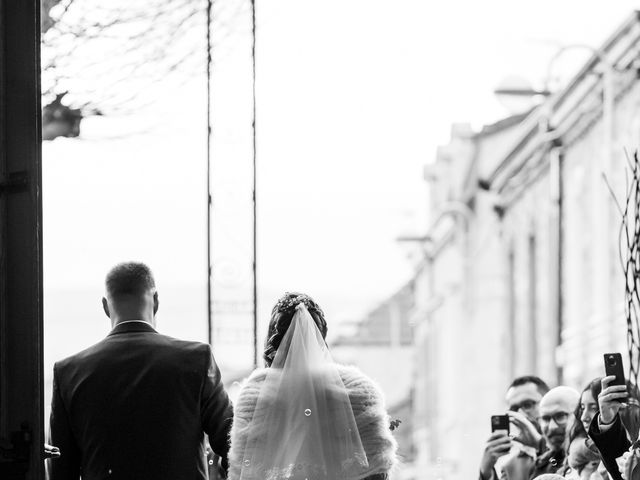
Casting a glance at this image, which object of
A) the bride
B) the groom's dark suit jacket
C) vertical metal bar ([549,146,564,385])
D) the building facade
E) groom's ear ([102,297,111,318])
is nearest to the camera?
the groom's dark suit jacket

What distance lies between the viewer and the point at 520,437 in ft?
26.1

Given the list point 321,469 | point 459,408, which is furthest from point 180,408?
point 459,408

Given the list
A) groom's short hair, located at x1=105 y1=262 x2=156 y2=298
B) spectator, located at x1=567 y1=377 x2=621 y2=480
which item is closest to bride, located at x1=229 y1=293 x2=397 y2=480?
groom's short hair, located at x1=105 y1=262 x2=156 y2=298

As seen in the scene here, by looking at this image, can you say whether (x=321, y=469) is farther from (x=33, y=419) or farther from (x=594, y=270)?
(x=594, y=270)

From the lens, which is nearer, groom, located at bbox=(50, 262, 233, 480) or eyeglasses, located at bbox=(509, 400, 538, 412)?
groom, located at bbox=(50, 262, 233, 480)

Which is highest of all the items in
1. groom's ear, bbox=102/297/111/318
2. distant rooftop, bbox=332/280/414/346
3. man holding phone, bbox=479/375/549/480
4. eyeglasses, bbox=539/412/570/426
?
groom's ear, bbox=102/297/111/318

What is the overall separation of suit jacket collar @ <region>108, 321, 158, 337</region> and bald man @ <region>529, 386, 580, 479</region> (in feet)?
9.32

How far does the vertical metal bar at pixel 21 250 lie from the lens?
3.68 meters

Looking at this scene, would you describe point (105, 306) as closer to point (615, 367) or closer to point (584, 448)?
point (615, 367)

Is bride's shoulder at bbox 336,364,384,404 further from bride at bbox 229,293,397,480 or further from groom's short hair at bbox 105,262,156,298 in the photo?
groom's short hair at bbox 105,262,156,298

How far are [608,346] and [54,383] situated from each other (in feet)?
55.7

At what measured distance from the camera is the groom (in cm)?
521

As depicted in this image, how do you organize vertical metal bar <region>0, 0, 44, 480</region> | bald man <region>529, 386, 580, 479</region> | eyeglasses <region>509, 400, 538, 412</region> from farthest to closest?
eyeglasses <region>509, 400, 538, 412</region>
bald man <region>529, 386, 580, 479</region>
vertical metal bar <region>0, 0, 44, 480</region>

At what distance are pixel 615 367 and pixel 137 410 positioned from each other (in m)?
1.80
